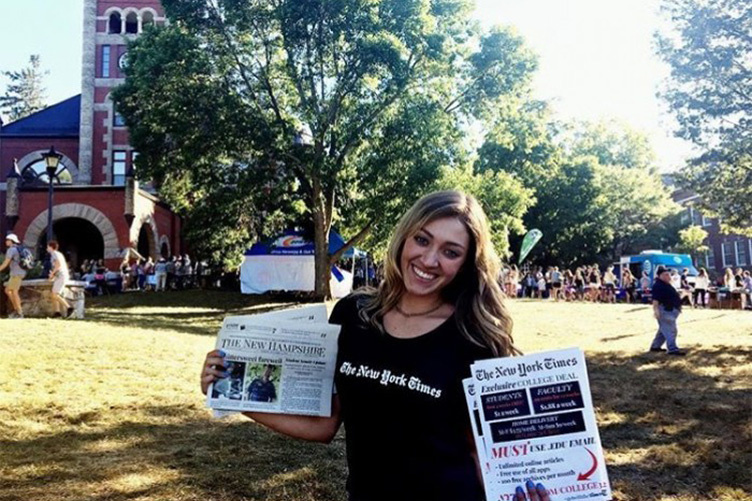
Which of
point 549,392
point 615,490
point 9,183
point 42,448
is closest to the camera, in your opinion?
point 549,392

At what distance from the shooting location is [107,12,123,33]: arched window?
38978 mm

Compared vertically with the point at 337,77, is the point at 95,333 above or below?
below

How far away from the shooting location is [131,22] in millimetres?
39250

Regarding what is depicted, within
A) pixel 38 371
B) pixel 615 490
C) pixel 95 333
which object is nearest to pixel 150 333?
pixel 95 333

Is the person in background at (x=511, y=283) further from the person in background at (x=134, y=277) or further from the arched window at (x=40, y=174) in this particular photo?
the arched window at (x=40, y=174)

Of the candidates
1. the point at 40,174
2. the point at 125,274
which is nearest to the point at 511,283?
the point at 125,274

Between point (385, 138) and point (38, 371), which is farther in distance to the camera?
point (385, 138)

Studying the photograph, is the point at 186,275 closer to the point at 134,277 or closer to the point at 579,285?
the point at 134,277

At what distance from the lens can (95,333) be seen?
10.9 m

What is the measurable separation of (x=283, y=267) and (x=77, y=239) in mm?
17368

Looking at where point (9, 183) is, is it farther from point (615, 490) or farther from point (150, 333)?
point (615, 490)

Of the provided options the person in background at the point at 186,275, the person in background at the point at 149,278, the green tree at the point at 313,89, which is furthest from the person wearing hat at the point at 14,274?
the person in background at the point at 186,275

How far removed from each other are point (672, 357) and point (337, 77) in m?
13.6

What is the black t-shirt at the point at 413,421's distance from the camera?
1.86 metres
